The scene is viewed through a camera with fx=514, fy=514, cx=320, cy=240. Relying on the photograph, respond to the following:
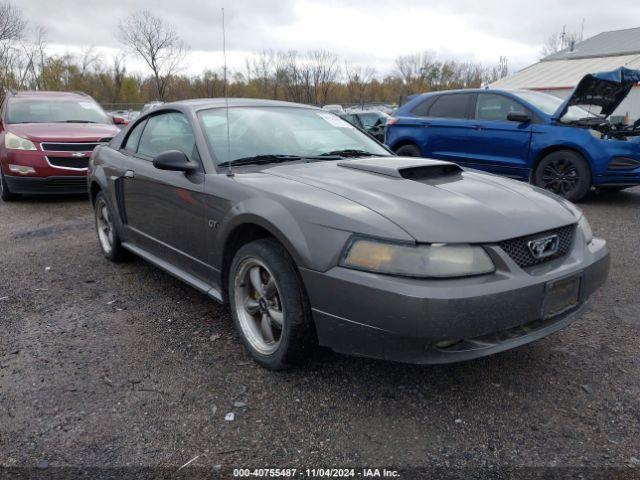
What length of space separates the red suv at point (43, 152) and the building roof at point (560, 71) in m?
22.4

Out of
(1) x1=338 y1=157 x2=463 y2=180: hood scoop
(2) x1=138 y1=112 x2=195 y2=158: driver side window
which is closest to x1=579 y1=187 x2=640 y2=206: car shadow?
(1) x1=338 y1=157 x2=463 y2=180: hood scoop

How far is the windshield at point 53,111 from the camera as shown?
805 cm

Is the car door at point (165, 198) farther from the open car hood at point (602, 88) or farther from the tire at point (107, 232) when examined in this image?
the open car hood at point (602, 88)

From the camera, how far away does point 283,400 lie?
247 cm

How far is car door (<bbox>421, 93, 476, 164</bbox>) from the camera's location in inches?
304

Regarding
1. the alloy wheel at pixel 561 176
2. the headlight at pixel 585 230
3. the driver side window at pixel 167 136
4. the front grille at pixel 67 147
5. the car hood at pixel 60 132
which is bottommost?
the alloy wheel at pixel 561 176

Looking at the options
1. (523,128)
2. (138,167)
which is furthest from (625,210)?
(138,167)

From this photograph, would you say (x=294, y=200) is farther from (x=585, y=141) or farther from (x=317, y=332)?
(x=585, y=141)

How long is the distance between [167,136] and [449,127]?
17.1 feet

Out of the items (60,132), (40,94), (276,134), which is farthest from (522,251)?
(40,94)

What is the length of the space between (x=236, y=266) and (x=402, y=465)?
133 cm

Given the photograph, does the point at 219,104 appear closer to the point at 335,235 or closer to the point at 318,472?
the point at 335,235

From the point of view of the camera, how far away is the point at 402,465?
203 centimetres

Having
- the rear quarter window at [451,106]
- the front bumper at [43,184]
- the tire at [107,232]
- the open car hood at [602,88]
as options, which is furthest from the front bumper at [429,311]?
the front bumper at [43,184]
